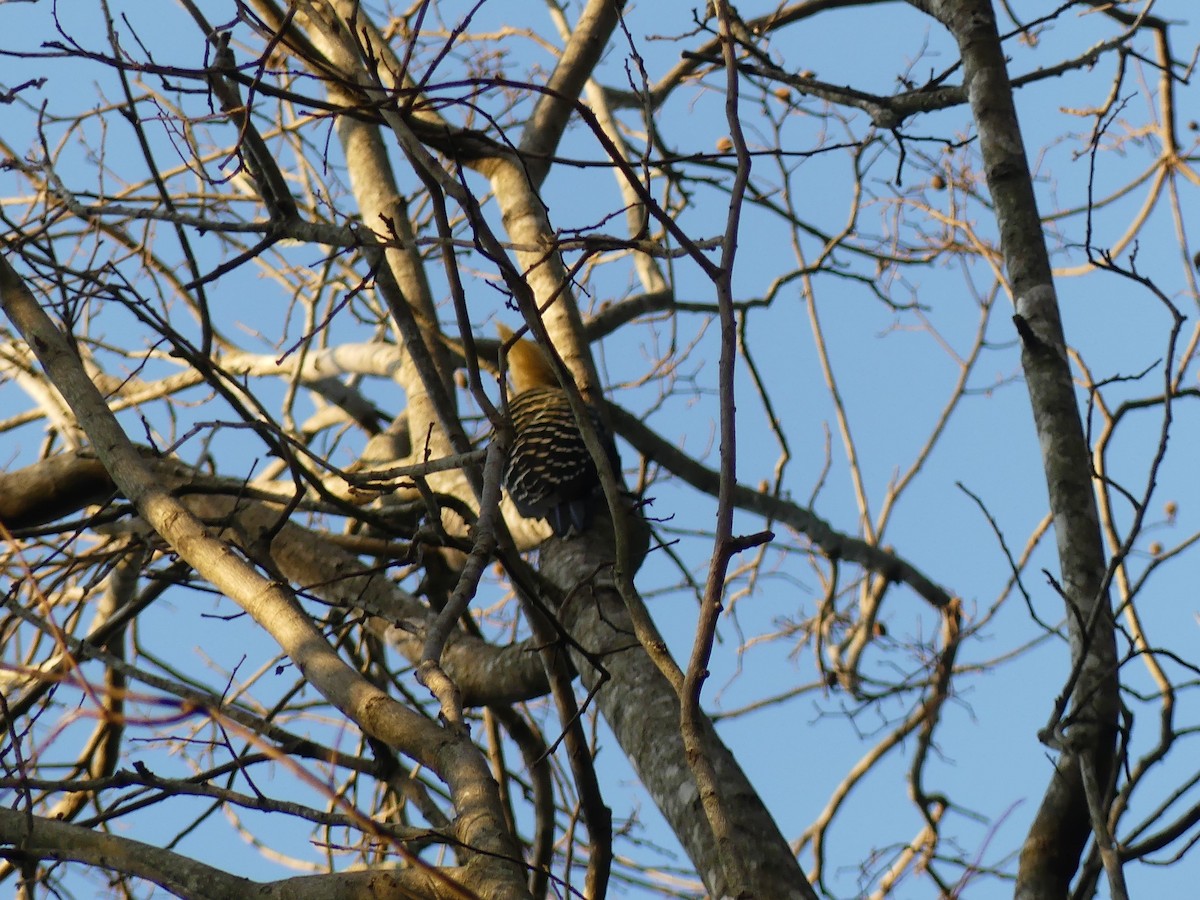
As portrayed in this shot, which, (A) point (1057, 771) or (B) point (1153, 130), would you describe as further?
(B) point (1153, 130)

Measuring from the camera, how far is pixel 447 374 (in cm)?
353

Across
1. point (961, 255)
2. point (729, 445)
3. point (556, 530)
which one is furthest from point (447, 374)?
point (961, 255)

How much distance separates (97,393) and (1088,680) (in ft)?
6.50

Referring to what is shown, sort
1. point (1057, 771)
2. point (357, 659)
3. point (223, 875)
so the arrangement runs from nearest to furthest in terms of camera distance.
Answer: point (223, 875)
point (1057, 771)
point (357, 659)

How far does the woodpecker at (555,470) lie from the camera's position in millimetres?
4117

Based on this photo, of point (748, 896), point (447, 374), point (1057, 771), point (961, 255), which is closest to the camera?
point (748, 896)

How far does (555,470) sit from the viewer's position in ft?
14.0

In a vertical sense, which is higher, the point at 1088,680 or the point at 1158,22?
the point at 1158,22

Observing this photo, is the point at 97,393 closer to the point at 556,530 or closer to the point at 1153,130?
the point at 556,530

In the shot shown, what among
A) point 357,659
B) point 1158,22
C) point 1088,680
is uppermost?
point 1158,22

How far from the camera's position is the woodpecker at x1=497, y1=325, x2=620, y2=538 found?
412cm

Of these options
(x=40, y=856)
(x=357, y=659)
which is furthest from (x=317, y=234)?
(x=357, y=659)

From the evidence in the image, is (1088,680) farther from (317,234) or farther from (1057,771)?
(317,234)

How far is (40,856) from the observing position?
1724 millimetres
